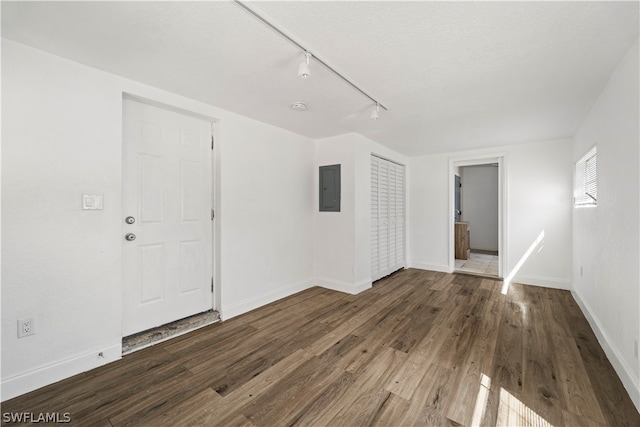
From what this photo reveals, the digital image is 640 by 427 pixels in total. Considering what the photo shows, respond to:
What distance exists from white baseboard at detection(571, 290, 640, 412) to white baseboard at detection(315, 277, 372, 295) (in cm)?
244

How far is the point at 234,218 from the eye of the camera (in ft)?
10.0

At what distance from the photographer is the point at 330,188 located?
4.04 meters

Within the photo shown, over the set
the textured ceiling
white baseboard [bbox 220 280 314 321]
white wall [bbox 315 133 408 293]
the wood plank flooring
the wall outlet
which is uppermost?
the textured ceiling

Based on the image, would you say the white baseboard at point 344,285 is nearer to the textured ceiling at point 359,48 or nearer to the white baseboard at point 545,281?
the textured ceiling at point 359,48

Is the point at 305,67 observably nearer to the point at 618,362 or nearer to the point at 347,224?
the point at 347,224

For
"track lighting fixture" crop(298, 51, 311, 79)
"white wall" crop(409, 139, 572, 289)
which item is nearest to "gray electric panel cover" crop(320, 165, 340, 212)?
"track lighting fixture" crop(298, 51, 311, 79)

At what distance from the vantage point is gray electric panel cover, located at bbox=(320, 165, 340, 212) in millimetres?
3961

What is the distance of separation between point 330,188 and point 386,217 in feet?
4.40

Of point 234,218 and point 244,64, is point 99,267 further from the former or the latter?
point 244,64

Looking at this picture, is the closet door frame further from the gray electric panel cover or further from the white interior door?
the white interior door

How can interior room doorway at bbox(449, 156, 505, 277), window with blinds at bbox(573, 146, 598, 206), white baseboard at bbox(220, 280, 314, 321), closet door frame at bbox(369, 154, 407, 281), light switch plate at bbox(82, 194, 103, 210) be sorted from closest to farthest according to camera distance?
light switch plate at bbox(82, 194, 103, 210)
window with blinds at bbox(573, 146, 598, 206)
white baseboard at bbox(220, 280, 314, 321)
closet door frame at bbox(369, 154, 407, 281)
interior room doorway at bbox(449, 156, 505, 277)

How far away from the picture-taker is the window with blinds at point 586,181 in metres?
2.76

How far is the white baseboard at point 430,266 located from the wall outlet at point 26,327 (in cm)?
532

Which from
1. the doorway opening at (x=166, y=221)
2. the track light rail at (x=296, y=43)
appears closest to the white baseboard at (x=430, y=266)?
the track light rail at (x=296, y=43)
